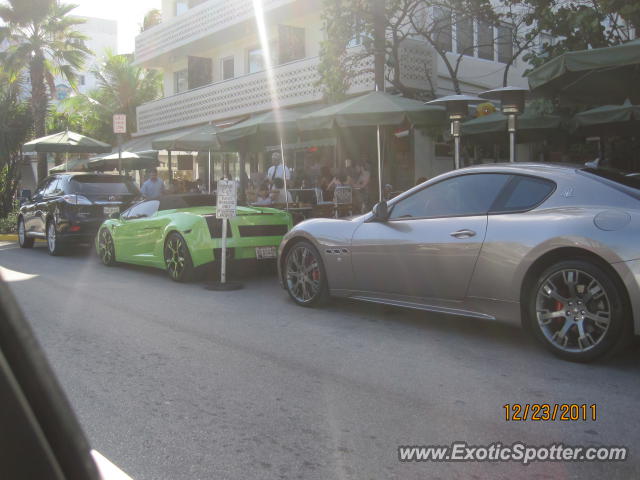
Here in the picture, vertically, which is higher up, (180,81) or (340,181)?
(180,81)

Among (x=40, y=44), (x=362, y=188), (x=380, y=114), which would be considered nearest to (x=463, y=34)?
(x=362, y=188)

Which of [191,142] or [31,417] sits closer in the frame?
[31,417]

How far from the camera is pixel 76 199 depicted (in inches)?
478

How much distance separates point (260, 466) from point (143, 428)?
828 mm

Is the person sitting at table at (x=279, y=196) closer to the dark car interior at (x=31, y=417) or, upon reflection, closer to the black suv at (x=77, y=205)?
the black suv at (x=77, y=205)

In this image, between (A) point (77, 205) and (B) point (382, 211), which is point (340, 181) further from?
(B) point (382, 211)

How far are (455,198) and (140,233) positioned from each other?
566 cm

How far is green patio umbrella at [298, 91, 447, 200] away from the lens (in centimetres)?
1008

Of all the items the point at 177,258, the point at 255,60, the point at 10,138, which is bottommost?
the point at 177,258

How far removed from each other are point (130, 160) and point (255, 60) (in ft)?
20.6

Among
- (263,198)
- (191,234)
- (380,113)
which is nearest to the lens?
(191,234)

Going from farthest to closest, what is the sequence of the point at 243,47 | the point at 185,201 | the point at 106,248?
1. the point at 243,47
2. the point at 106,248
3. the point at 185,201

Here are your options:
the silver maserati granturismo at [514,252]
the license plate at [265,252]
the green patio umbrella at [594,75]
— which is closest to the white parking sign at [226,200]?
the license plate at [265,252]

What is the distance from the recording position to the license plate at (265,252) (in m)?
8.74
